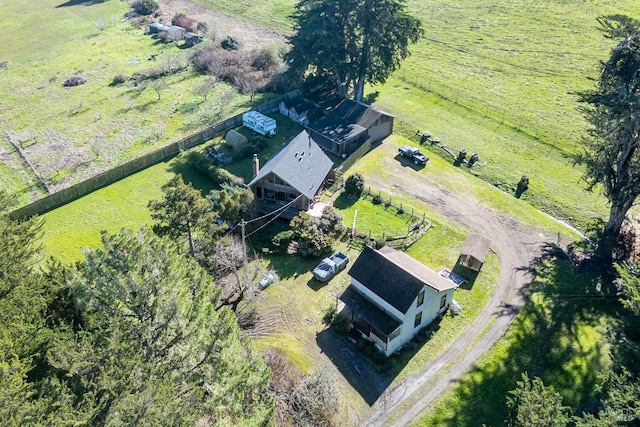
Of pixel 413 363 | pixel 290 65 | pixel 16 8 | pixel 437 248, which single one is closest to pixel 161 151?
pixel 290 65

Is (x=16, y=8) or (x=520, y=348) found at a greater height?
(x=520, y=348)

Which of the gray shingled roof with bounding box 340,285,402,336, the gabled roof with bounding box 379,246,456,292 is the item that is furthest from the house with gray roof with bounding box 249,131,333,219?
the gray shingled roof with bounding box 340,285,402,336

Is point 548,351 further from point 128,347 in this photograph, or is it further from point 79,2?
point 79,2

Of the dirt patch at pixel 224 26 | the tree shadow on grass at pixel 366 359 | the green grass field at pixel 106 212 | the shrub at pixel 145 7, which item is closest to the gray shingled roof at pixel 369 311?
the tree shadow on grass at pixel 366 359

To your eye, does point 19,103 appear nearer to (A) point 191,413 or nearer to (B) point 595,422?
(A) point 191,413

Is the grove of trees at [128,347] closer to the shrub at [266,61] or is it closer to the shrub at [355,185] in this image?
the shrub at [355,185]

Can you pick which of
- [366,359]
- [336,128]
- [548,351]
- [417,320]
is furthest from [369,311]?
[336,128]

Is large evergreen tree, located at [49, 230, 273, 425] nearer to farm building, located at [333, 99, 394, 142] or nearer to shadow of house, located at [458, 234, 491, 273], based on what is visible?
shadow of house, located at [458, 234, 491, 273]
